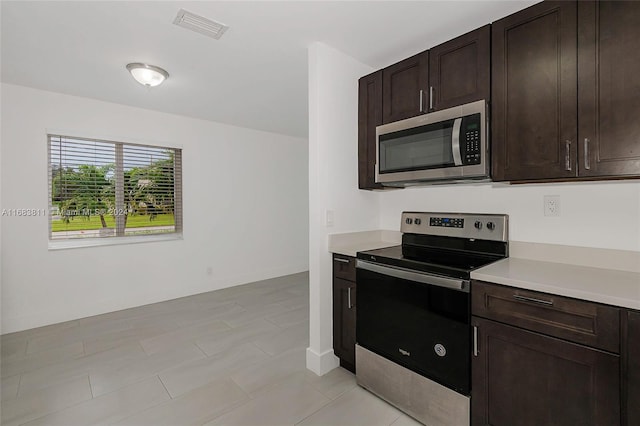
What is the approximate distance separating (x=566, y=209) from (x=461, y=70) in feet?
3.47

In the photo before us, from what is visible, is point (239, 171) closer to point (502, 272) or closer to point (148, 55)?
point (148, 55)

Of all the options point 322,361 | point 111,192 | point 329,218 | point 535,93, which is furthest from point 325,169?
point 111,192

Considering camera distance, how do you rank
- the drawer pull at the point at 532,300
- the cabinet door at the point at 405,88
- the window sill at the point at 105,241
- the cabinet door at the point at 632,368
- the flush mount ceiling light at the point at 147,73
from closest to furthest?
the cabinet door at the point at 632,368 → the drawer pull at the point at 532,300 → the cabinet door at the point at 405,88 → the flush mount ceiling light at the point at 147,73 → the window sill at the point at 105,241

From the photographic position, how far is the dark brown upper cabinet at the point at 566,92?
1403mm

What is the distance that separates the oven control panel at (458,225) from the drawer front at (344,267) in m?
0.60

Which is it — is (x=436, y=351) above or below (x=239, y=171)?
below

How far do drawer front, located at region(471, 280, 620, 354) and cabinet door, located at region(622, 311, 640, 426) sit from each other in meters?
0.03

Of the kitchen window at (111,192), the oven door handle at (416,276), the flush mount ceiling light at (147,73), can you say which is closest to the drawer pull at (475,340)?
the oven door handle at (416,276)

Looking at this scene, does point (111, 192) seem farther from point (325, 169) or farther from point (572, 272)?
point (572, 272)

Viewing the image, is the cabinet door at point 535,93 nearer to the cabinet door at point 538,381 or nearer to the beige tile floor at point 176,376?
the cabinet door at point 538,381

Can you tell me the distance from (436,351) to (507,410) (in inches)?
15.3

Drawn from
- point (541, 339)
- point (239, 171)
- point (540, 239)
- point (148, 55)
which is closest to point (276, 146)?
point (239, 171)

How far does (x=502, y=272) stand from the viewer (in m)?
1.58

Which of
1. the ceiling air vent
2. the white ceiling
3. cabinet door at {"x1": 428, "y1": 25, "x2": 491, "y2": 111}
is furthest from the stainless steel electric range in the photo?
the ceiling air vent
